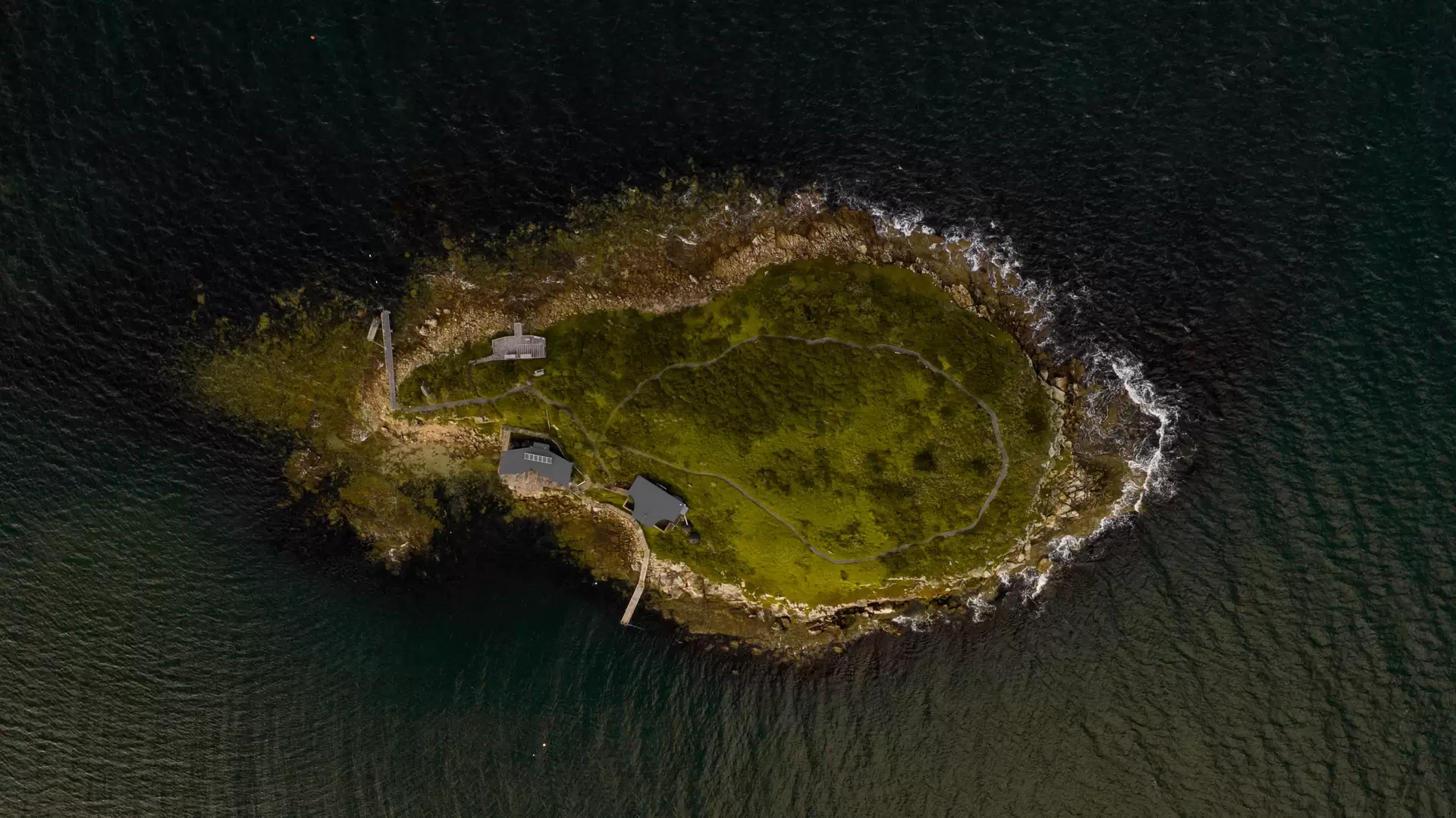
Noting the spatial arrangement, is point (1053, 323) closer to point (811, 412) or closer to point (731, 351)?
point (811, 412)

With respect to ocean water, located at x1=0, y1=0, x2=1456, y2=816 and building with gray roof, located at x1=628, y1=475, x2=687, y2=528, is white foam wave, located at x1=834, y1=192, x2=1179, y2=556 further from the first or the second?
building with gray roof, located at x1=628, y1=475, x2=687, y2=528

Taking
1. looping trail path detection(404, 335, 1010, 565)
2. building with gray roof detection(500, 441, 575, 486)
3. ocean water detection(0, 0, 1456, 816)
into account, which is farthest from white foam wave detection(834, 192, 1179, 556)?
building with gray roof detection(500, 441, 575, 486)

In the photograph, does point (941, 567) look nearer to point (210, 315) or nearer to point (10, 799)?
point (210, 315)

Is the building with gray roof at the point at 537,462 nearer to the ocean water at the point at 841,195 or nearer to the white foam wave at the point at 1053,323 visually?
the ocean water at the point at 841,195

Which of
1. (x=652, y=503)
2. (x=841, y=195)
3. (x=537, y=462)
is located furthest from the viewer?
(x=652, y=503)

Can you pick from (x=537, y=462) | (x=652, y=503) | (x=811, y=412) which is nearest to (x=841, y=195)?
(x=811, y=412)

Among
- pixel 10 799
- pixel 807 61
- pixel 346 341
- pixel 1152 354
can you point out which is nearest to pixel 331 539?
pixel 346 341
